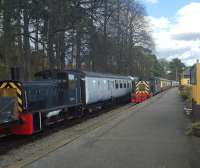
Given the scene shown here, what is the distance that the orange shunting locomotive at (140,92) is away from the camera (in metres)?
41.2

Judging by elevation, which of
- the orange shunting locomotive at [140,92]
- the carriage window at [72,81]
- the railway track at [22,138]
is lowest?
the railway track at [22,138]

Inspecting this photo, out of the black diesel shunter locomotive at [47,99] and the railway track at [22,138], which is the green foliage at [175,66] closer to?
the black diesel shunter locomotive at [47,99]

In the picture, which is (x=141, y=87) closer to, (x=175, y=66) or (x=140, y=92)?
(x=140, y=92)

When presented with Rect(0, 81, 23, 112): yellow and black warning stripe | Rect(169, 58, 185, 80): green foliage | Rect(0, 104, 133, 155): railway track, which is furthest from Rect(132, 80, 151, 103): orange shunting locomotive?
Rect(169, 58, 185, 80): green foliage

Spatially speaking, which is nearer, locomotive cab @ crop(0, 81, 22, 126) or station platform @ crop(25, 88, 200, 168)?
station platform @ crop(25, 88, 200, 168)

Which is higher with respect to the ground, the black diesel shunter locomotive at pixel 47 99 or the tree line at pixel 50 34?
the tree line at pixel 50 34

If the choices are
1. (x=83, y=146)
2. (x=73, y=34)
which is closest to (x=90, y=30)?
(x=73, y=34)

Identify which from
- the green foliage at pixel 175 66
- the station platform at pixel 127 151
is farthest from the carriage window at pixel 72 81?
the green foliage at pixel 175 66

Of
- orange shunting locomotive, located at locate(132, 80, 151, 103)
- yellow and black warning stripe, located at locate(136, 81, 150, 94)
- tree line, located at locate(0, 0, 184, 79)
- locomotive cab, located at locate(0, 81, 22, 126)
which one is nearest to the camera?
locomotive cab, located at locate(0, 81, 22, 126)

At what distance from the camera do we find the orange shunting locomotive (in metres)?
41.2

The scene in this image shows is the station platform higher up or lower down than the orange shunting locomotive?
lower down

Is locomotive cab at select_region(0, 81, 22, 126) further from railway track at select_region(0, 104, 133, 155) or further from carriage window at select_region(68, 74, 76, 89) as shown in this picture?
carriage window at select_region(68, 74, 76, 89)

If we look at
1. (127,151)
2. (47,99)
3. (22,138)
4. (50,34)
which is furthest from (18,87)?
(50,34)

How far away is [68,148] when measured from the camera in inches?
468
